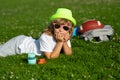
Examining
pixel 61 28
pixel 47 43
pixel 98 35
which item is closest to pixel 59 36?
pixel 61 28

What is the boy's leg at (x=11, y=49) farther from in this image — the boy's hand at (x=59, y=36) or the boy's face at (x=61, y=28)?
the boy's face at (x=61, y=28)

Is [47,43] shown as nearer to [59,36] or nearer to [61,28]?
[59,36]

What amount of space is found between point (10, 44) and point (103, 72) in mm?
4867

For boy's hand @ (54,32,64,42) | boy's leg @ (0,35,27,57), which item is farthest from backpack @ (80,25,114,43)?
boy's hand @ (54,32,64,42)

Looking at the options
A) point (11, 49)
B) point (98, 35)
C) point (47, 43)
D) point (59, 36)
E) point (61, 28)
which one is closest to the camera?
point (61, 28)

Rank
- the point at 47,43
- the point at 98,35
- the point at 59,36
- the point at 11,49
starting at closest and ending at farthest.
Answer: the point at 59,36 < the point at 47,43 < the point at 11,49 < the point at 98,35

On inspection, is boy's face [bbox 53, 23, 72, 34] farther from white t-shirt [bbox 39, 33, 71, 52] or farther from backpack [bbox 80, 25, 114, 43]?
backpack [bbox 80, 25, 114, 43]

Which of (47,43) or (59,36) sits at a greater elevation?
(59,36)

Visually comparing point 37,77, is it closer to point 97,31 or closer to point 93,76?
point 93,76

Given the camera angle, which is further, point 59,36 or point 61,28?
point 59,36

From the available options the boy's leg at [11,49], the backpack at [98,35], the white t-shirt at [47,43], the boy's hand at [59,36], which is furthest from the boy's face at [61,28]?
the backpack at [98,35]

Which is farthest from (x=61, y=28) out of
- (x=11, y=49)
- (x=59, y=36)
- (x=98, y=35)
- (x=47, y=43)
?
(x=98, y=35)

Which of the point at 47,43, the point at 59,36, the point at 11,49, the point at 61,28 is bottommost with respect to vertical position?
the point at 11,49

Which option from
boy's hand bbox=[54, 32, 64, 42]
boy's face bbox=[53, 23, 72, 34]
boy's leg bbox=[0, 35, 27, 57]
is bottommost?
boy's leg bbox=[0, 35, 27, 57]
